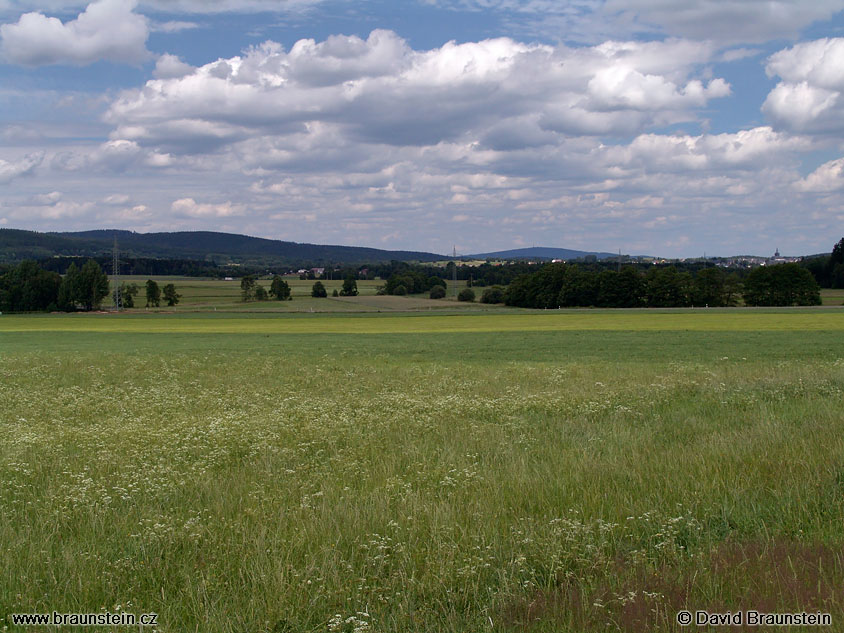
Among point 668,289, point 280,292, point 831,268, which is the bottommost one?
point 280,292

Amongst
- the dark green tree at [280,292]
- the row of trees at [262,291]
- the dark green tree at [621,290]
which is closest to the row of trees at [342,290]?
the dark green tree at [280,292]

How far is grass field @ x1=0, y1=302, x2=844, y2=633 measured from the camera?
18.3 ft

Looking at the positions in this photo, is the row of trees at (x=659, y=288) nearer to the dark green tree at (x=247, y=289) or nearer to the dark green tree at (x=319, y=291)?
the dark green tree at (x=319, y=291)

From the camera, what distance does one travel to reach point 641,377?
21375 mm

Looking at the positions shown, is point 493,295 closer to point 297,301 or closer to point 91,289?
point 297,301

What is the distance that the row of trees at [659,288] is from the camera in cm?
11069

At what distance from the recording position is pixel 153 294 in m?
132

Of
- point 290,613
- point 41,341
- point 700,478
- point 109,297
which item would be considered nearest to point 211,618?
point 290,613

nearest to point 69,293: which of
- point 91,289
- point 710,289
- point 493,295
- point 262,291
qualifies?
point 91,289

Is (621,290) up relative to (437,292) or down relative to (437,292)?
up

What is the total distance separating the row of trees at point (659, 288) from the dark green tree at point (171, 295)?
63.1 metres

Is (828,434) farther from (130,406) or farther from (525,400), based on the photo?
(130,406)

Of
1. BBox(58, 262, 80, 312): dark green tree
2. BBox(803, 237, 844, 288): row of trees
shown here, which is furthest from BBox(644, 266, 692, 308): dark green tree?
BBox(58, 262, 80, 312): dark green tree

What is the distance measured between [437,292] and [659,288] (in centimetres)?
4772
